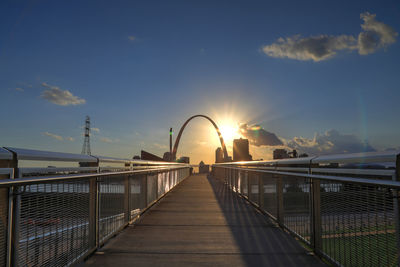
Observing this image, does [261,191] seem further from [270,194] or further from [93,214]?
[93,214]

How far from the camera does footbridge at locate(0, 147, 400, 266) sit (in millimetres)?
2402

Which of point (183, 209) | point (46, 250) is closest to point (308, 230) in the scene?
point (46, 250)

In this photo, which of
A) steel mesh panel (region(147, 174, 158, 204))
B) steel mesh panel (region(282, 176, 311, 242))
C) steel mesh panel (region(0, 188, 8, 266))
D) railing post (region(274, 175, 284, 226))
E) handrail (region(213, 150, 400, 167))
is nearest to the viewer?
steel mesh panel (region(0, 188, 8, 266))

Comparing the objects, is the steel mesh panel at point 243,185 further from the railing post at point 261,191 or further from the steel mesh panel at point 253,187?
the railing post at point 261,191

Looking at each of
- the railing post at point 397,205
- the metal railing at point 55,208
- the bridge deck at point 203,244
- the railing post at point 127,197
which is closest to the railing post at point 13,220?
the metal railing at point 55,208

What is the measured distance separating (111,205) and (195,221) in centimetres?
196

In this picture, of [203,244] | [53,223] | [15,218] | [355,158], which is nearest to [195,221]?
[203,244]

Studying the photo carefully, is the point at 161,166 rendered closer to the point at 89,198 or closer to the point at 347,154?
the point at 89,198

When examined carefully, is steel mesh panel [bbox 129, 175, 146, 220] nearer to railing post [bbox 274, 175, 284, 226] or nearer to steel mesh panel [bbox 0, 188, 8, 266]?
railing post [bbox 274, 175, 284, 226]

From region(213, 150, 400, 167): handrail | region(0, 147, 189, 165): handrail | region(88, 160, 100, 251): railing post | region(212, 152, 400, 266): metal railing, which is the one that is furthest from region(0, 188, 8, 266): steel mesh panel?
region(213, 150, 400, 167): handrail

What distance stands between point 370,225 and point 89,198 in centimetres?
301

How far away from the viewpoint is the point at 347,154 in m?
3.04

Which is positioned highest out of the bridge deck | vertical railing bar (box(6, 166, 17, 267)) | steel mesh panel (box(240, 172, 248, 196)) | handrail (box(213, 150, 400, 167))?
handrail (box(213, 150, 400, 167))

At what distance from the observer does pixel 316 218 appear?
368cm
